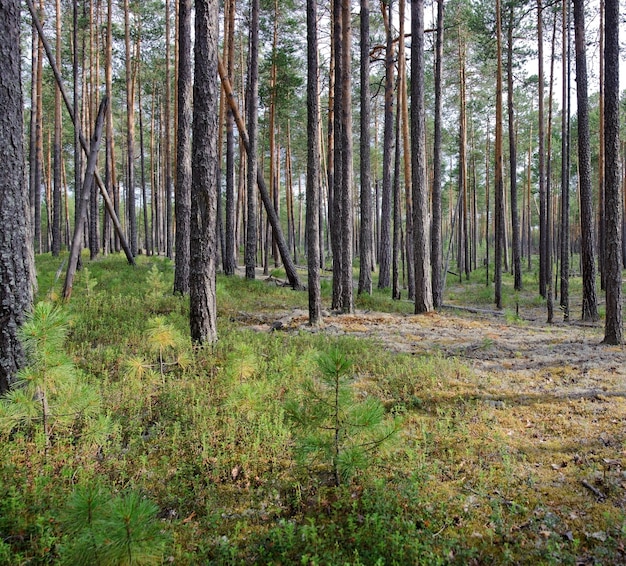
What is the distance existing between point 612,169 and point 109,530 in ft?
29.7

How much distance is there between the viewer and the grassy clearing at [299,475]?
265cm

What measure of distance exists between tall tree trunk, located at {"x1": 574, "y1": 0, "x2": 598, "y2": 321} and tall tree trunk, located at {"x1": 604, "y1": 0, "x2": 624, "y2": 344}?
2268 mm

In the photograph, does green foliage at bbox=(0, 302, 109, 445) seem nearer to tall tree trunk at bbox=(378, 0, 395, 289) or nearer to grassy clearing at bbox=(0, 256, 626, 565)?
grassy clearing at bbox=(0, 256, 626, 565)

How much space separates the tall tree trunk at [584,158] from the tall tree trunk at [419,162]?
3585 millimetres

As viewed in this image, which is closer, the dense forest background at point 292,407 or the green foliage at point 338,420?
the dense forest background at point 292,407

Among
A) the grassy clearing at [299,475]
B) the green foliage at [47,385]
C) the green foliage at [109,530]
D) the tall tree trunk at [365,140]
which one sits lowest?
the grassy clearing at [299,475]

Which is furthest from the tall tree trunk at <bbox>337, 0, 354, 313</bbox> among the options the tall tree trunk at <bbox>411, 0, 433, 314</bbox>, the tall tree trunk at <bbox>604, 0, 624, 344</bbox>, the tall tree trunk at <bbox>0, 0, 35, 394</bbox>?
the tall tree trunk at <bbox>0, 0, 35, 394</bbox>

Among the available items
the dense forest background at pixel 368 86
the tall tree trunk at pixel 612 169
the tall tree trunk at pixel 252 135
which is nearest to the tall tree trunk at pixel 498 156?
the dense forest background at pixel 368 86

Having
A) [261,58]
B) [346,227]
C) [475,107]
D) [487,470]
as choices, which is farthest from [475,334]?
[261,58]

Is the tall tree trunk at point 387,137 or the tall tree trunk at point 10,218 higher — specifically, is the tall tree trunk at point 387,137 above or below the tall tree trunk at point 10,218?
above

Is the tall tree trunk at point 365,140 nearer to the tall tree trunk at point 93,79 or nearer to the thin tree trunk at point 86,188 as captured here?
the thin tree trunk at point 86,188

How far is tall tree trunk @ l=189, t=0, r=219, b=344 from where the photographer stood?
5836 mm

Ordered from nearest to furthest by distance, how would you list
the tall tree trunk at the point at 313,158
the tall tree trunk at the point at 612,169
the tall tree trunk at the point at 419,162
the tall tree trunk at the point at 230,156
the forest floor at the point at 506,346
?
the forest floor at the point at 506,346, the tall tree trunk at the point at 612,169, the tall tree trunk at the point at 313,158, the tall tree trunk at the point at 419,162, the tall tree trunk at the point at 230,156

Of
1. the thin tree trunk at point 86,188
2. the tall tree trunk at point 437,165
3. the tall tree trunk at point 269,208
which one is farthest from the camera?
the tall tree trunk at point 437,165
